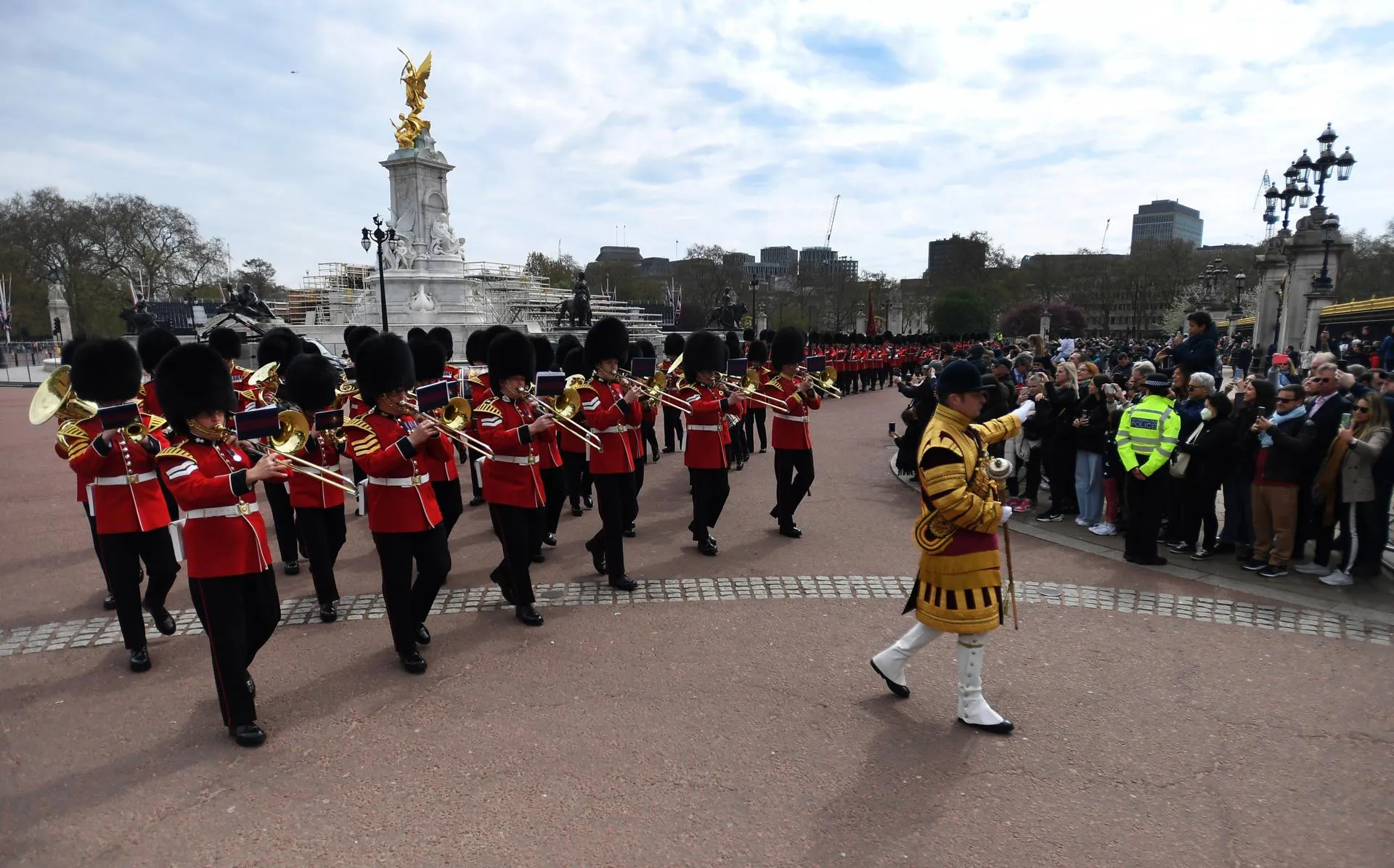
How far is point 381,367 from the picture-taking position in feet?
15.1

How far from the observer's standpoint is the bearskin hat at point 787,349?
26.1 feet

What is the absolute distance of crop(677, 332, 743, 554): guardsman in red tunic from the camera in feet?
22.9

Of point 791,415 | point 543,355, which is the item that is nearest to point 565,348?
point 543,355

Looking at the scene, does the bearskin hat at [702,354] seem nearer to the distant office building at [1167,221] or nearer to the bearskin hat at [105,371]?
the bearskin hat at [105,371]

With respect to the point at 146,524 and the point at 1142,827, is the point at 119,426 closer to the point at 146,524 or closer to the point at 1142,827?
the point at 146,524

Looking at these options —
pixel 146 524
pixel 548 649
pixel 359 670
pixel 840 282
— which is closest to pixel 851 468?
pixel 548 649

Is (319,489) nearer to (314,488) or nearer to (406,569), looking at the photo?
(314,488)

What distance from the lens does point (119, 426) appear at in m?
4.63

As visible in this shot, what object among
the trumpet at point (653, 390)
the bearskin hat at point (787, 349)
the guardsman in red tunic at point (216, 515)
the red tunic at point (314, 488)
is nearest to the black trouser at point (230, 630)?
the guardsman in red tunic at point (216, 515)

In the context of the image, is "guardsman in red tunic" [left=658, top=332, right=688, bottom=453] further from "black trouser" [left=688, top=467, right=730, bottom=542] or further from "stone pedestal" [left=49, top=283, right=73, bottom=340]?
"stone pedestal" [left=49, top=283, right=73, bottom=340]

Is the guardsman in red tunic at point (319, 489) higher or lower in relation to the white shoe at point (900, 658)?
higher

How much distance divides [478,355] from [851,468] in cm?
529

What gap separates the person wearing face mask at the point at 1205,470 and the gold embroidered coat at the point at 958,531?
377 centimetres

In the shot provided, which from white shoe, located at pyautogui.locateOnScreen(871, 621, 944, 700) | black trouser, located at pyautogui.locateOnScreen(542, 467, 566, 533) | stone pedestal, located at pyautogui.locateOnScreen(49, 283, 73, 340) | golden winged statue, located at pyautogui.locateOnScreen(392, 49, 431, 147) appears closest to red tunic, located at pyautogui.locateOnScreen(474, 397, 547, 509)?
black trouser, located at pyautogui.locateOnScreen(542, 467, 566, 533)
